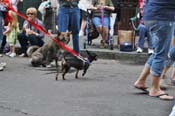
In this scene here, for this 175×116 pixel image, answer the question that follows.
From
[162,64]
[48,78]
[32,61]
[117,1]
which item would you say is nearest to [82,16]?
[117,1]

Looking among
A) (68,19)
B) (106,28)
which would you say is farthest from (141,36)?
(68,19)

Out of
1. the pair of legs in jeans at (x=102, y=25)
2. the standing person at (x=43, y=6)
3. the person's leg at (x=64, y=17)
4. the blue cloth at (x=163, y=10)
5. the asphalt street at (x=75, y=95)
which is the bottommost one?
the asphalt street at (x=75, y=95)

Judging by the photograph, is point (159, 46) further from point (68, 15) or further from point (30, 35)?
point (30, 35)

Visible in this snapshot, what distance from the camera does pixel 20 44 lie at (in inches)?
511

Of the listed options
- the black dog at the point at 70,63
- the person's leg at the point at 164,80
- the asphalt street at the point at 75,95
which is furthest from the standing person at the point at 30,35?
the person's leg at the point at 164,80

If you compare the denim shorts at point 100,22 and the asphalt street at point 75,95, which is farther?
the denim shorts at point 100,22

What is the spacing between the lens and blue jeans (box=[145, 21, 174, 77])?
7.19 meters

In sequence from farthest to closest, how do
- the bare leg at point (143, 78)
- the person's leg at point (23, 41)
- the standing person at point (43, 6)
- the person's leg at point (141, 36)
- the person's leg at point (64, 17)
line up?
1. the standing person at point (43, 6)
2. the person's leg at point (23, 41)
3. the person's leg at point (141, 36)
4. the person's leg at point (64, 17)
5. the bare leg at point (143, 78)

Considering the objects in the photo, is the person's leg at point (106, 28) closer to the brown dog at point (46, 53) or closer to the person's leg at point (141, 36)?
the person's leg at point (141, 36)

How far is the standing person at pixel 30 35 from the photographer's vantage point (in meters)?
12.3

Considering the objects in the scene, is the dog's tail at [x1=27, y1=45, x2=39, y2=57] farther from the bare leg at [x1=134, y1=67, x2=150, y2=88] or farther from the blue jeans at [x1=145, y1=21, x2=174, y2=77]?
the blue jeans at [x1=145, y1=21, x2=174, y2=77]

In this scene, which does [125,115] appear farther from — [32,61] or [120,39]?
[120,39]

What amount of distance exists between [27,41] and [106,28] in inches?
80.8

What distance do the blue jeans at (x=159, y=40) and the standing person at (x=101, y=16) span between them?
5.93 meters
